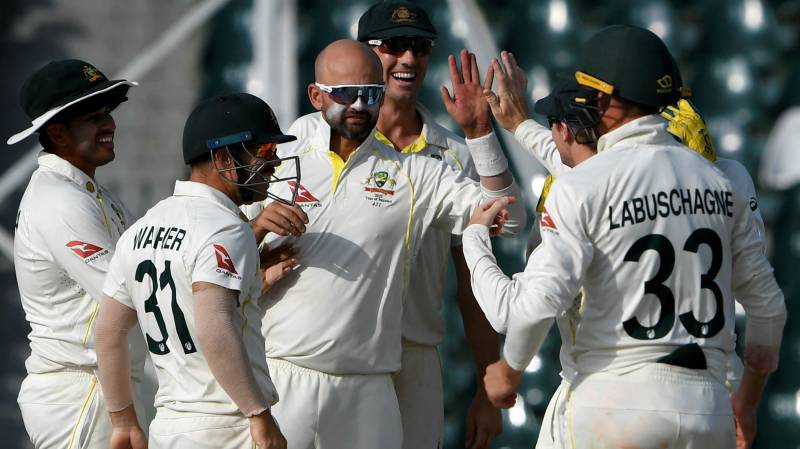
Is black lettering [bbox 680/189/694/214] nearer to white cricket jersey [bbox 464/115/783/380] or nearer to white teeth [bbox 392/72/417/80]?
white cricket jersey [bbox 464/115/783/380]

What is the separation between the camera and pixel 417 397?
14.0ft

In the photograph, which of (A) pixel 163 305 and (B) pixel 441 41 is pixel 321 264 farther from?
(B) pixel 441 41

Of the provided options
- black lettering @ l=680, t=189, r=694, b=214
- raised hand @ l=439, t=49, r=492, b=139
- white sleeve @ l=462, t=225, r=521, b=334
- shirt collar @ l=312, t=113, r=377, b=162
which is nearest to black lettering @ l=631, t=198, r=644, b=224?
black lettering @ l=680, t=189, r=694, b=214

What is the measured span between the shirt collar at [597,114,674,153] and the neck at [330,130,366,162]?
0.98m

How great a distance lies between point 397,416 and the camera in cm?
398

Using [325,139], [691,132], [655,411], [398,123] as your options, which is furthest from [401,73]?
[655,411]

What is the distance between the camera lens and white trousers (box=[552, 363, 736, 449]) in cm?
313

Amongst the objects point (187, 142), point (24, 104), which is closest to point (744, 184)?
point (187, 142)

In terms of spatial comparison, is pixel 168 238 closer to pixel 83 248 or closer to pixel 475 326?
pixel 83 248

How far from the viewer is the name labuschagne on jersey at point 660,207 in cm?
312

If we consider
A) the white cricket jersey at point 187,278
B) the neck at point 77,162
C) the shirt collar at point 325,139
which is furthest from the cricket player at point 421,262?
the white cricket jersey at point 187,278

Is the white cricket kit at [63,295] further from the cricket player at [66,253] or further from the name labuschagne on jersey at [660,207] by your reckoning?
the name labuschagne on jersey at [660,207]

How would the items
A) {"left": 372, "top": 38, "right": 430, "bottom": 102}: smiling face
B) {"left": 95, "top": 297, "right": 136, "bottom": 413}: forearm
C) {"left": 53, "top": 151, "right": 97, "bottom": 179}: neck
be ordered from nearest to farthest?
{"left": 95, "top": 297, "right": 136, "bottom": 413}: forearm → {"left": 53, "top": 151, "right": 97, "bottom": 179}: neck → {"left": 372, "top": 38, "right": 430, "bottom": 102}: smiling face

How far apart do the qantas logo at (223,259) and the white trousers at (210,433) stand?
1.33 ft
